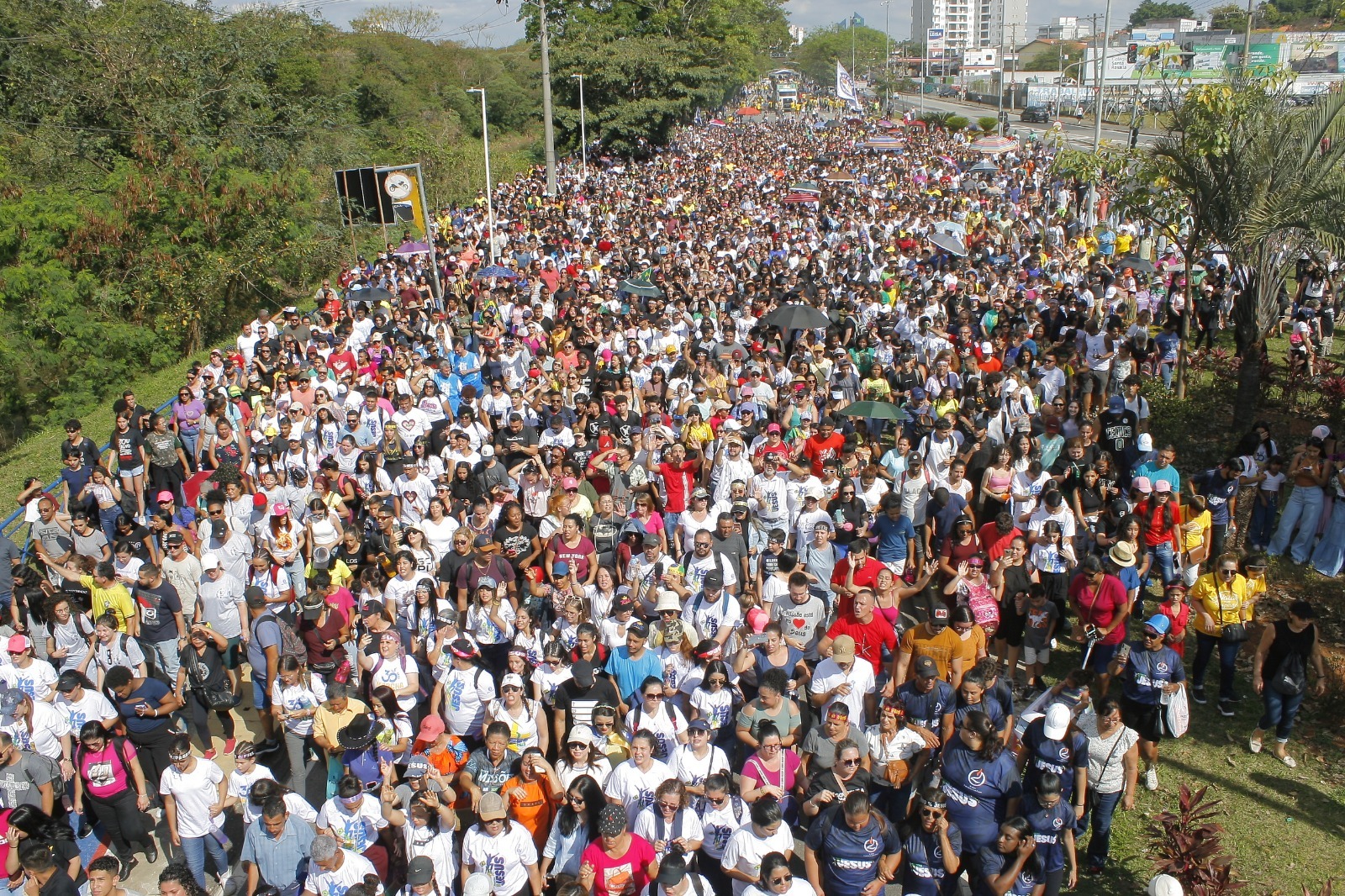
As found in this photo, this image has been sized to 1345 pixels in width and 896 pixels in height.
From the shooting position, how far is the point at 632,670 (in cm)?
663

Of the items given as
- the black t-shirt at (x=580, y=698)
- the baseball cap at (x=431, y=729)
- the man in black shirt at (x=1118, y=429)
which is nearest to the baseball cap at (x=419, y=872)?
the baseball cap at (x=431, y=729)

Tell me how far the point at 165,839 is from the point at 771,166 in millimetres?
36635

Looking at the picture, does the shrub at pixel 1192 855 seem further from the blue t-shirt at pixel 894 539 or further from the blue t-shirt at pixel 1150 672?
the blue t-shirt at pixel 894 539

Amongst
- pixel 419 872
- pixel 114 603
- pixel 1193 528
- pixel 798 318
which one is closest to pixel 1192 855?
pixel 1193 528

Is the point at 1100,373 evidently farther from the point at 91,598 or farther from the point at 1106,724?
the point at 91,598

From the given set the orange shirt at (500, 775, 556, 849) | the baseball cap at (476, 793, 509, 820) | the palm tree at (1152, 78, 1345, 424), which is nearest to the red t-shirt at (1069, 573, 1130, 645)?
the orange shirt at (500, 775, 556, 849)

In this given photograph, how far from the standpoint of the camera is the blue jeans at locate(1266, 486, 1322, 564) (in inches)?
368

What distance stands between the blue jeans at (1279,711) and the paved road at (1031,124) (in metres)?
23.9

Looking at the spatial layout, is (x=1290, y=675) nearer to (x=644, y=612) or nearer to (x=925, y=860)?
(x=925, y=860)

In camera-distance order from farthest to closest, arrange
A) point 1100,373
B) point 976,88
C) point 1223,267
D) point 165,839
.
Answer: point 976,88 → point 1223,267 → point 1100,373 → point 165,839

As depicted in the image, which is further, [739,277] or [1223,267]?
[739,277]

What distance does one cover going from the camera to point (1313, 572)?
9.45 meters

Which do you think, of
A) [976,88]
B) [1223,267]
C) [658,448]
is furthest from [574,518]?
[976,88]

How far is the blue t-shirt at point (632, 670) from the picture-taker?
662 centimetres
